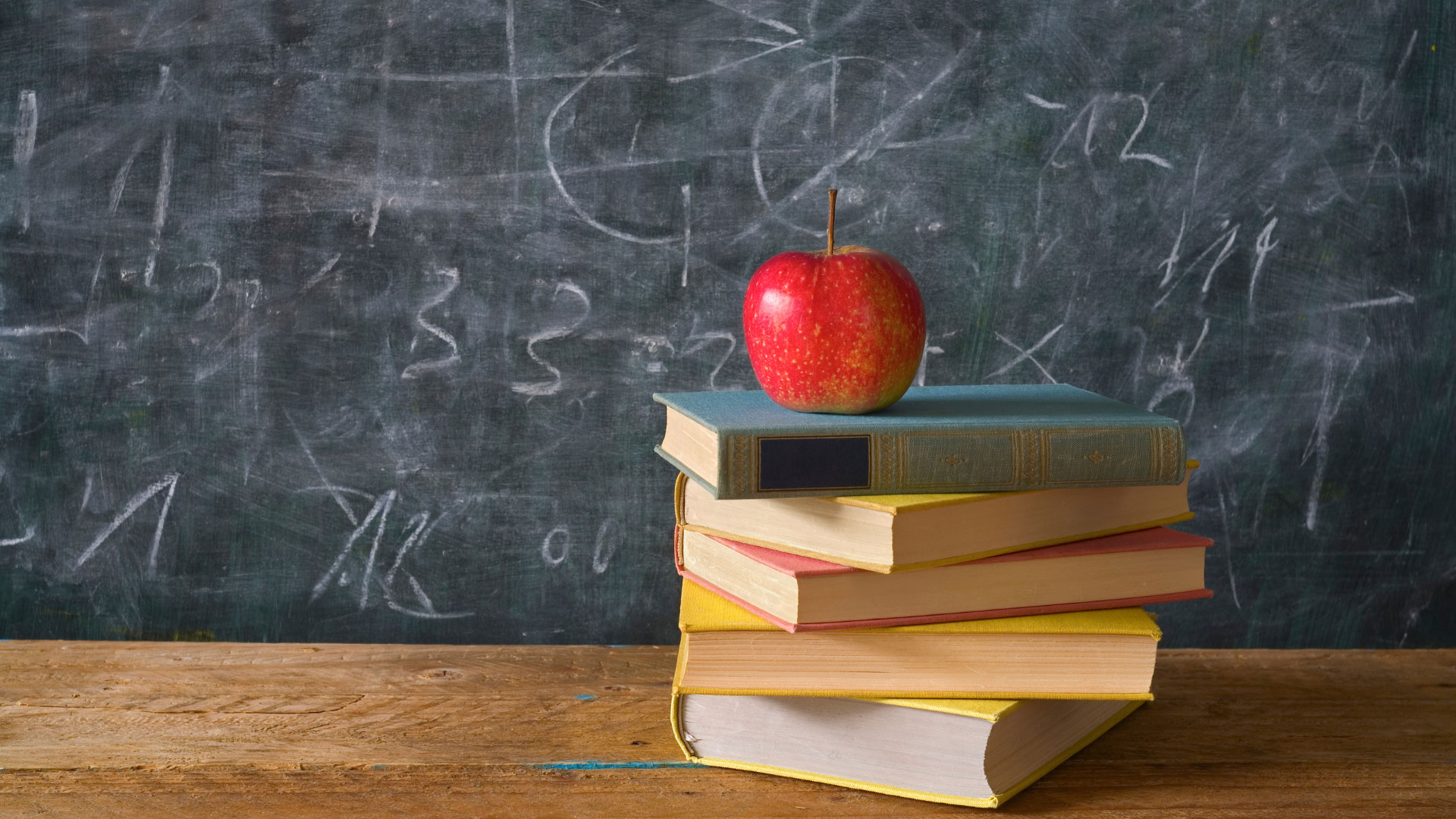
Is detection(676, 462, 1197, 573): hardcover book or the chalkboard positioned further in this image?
the chalkboard

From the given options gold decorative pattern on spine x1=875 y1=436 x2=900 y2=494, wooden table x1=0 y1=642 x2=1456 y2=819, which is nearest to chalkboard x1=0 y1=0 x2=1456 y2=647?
wooden table x1=0 y1=642 x2=1456 y2=819

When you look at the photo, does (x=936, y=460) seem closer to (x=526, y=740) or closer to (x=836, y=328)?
(x=836, y=328)

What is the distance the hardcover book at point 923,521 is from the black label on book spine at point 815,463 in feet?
0.05

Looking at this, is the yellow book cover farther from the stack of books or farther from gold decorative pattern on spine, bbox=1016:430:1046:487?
gold decorative pattern on spine, bbox=1016:430:1046:487

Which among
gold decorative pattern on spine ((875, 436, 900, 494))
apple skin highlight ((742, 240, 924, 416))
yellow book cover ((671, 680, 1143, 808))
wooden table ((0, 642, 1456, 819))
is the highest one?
apple skin highlight ((742, 240, 924, 416))

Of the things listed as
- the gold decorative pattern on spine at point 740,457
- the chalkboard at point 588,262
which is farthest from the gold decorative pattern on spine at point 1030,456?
the chalkboard at point 588,262

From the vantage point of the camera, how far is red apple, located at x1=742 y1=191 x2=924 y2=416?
2.97ft

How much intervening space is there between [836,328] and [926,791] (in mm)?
389

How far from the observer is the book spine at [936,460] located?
2.83 ft

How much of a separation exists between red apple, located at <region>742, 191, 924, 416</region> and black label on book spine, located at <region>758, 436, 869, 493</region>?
0.26 ft

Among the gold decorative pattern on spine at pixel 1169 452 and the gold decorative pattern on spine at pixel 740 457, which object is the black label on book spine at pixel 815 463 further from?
the gold decorative pattern on spine at pixel 1169 452

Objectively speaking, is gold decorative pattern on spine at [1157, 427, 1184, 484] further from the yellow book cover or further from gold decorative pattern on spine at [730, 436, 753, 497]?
gold decorative pattern on spine at [730, 436, 753, 497]

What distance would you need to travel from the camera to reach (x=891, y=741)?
901 mm

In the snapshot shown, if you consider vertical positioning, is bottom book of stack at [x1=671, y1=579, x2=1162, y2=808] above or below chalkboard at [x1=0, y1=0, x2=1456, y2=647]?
below
